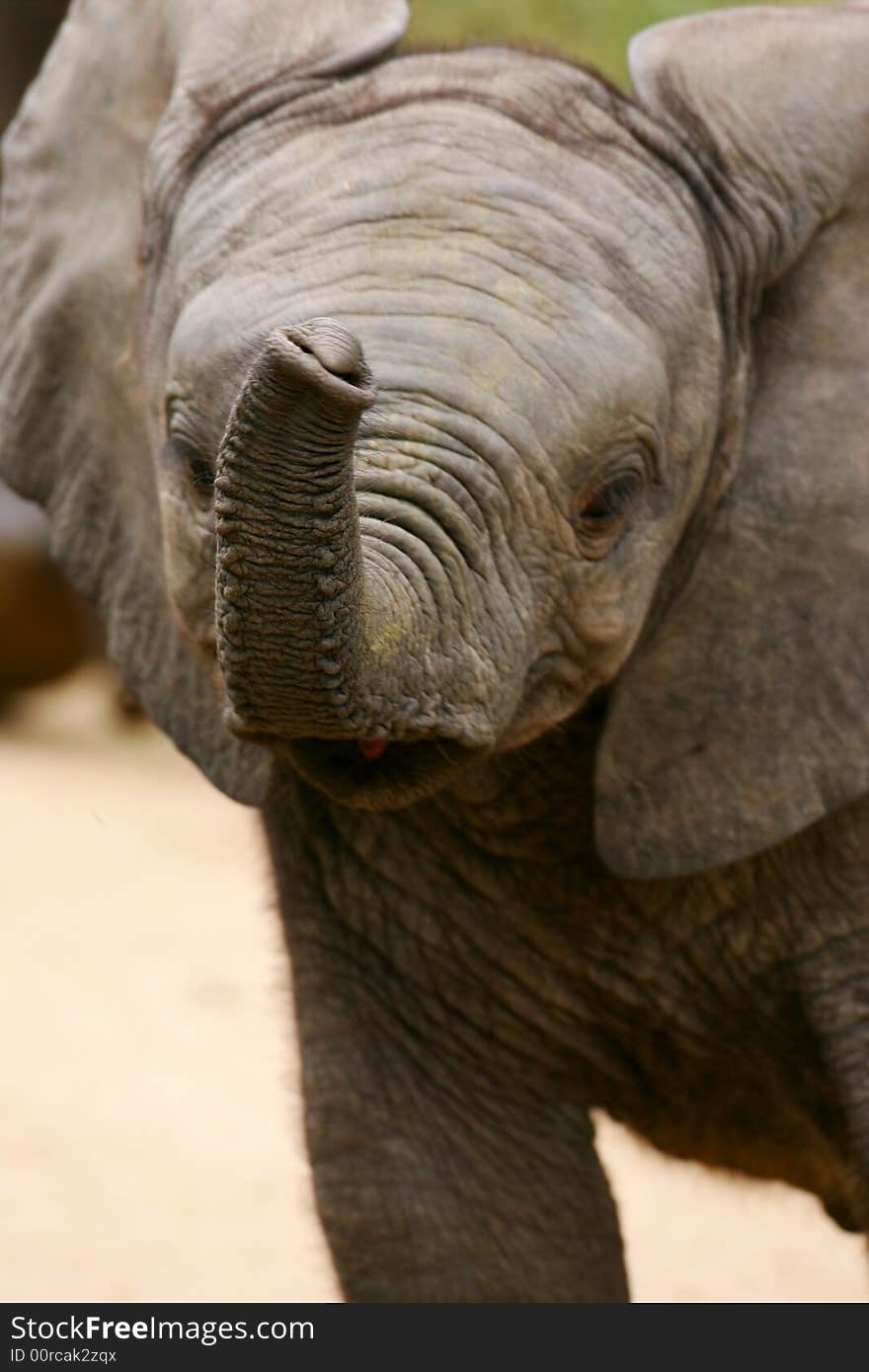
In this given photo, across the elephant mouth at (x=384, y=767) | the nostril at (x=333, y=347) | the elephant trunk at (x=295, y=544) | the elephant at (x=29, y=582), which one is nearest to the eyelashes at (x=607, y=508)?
the elephant mouth at (x=384, y=767)

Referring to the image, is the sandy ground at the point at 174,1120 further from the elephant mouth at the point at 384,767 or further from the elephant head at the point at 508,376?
the elephant mouth at the point at 384,767

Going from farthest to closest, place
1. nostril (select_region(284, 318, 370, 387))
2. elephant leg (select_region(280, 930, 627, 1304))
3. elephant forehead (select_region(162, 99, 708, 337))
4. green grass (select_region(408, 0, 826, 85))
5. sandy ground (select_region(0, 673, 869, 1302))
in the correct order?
1. green grass (select_region(408, 0, 826, 85))
2. sandy ground (select_region(0, 673, 869, 1302))
3. elephant leg (select_region(280, 930, 627, 1304))
4. elephant forehead (select_region(162, 99, 708, 337))
5. nostril (select_region(284, 318, 370, 387))

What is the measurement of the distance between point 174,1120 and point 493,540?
2829 mm

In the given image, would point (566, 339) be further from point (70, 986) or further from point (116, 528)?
point (70, 986)

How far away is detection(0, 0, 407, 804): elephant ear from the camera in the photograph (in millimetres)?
2873

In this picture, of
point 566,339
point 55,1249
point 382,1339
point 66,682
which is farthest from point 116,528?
point 66,682

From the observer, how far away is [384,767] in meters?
2.42

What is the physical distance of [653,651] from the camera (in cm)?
279

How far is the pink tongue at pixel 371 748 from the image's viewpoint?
2379 mm

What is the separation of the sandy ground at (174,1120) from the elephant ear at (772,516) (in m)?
0.67

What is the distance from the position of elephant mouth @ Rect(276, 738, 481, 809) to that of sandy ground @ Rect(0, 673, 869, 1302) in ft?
2.85

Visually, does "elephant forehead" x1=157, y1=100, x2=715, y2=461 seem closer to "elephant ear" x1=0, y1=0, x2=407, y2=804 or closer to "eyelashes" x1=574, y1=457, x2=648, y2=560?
"eyelashes" x1=574, y1=457, x2=648, y2=560

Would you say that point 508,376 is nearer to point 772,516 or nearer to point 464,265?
point 464,265

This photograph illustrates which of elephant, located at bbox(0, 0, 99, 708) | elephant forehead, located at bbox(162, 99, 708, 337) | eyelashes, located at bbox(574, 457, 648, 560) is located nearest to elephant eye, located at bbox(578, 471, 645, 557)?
eyelashes, located at bbox(574, 457, 648, 560)
